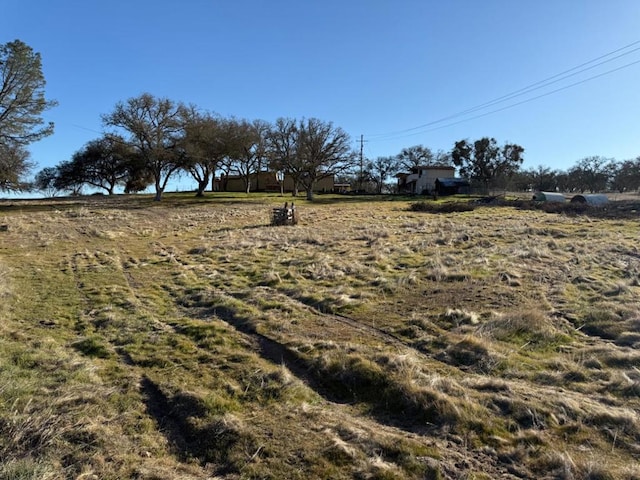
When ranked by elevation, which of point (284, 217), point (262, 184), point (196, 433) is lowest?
point (196, 433)

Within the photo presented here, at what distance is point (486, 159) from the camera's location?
3022 inches

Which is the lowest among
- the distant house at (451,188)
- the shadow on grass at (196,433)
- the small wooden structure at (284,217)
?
the shadow on grass at (196,433)

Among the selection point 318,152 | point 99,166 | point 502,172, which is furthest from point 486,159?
point 99,166

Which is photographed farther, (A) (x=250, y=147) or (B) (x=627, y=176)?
(B) (x=627, y=176)

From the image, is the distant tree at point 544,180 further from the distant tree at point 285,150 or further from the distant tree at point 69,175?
the distant tree at point 69,175

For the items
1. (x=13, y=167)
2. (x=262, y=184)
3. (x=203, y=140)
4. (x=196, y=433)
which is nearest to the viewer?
(x=196, y=433)

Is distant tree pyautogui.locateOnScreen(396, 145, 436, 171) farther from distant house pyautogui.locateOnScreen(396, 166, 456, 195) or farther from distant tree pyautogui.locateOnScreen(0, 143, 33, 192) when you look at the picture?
distant tree pyautogui.locateOnScreen(0, 143, 33, 192)

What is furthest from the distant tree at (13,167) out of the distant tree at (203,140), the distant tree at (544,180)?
the distant tree at (544,180)

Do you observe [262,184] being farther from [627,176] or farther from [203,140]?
[627,176]

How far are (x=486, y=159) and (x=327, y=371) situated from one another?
7960cm

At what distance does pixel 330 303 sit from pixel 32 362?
17.3 ft

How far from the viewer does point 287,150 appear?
53.7 metres

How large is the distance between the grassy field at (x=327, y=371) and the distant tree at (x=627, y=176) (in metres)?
73.5

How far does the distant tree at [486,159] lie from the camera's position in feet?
246
